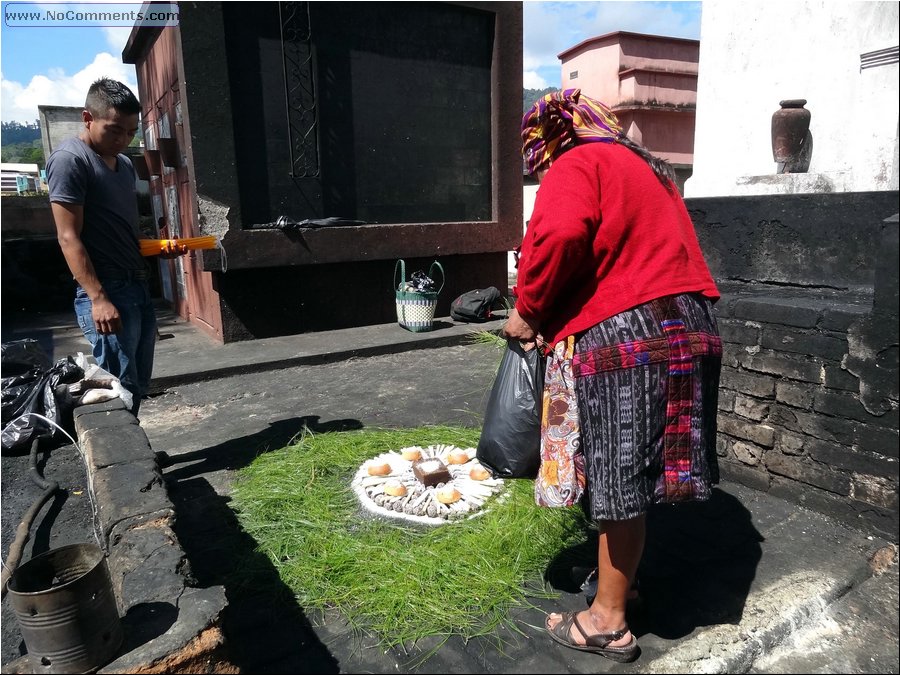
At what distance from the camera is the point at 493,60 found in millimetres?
8133

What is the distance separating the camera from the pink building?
16.0 m

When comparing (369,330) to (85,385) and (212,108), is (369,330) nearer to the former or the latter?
(212,108)

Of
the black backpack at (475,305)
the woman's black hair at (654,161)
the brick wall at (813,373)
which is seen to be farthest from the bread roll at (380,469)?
the black backpack at (475,305)

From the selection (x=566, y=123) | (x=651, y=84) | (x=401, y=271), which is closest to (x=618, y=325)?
(x=566, y=123)

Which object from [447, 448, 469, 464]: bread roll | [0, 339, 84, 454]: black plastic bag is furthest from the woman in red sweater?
[0, 339, 84, 454]: black plastic bag

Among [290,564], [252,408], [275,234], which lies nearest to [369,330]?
[275,234]

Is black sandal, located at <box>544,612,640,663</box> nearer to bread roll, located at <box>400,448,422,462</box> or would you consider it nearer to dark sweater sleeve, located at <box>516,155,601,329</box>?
dark sweater sleeve, located at <box>516,155,601,329</box>

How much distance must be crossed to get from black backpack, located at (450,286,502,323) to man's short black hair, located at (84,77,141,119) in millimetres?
5101

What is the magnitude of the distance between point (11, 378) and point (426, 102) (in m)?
5.54

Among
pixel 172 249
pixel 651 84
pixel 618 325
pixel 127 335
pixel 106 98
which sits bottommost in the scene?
pixel 127 335

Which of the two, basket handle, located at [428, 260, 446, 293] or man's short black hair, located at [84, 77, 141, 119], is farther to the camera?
basket handle, located at [428, 260, 446, 293]

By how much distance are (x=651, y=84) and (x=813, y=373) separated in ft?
49.0

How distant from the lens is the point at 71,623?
164 centimetres

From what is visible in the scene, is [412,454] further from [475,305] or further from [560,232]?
[475,305]
